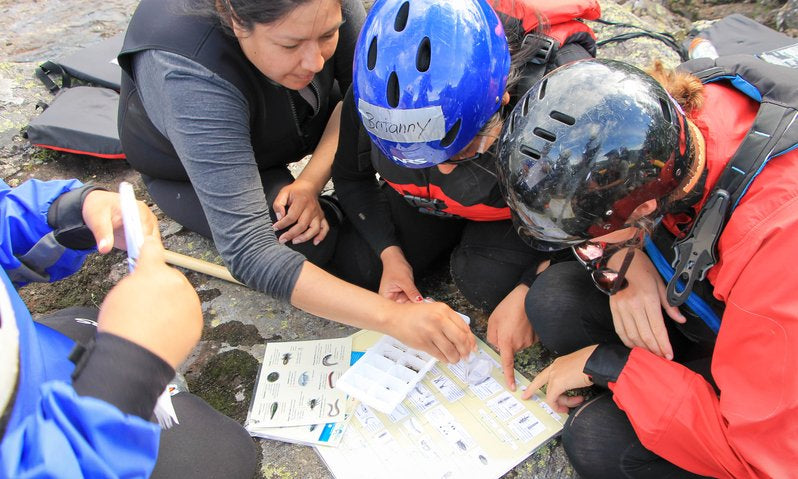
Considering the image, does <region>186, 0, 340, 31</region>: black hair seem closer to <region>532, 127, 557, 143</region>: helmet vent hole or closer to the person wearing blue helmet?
the person wearing blue helmet

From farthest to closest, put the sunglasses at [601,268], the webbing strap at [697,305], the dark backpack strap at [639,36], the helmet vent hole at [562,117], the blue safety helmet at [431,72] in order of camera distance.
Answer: the dark backpack strap at [639,36], the sunglasses at [601,268], the webbing strap at [697,305], the blue safety helmet at [431,72], the helmet vent hole at [562,117]

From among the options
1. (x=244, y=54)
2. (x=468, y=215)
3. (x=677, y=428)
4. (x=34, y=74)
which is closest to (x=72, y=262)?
(x=244, y=54)

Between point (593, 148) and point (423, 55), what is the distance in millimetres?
603

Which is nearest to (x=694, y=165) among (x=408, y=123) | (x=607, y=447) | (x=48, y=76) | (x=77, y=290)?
(x=408, y=123)

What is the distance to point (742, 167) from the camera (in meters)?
1.51

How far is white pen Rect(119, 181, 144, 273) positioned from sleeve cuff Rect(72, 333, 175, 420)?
0.22 m

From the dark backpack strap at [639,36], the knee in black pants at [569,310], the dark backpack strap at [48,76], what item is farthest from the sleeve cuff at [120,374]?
the dark backpack strap at [48,76]

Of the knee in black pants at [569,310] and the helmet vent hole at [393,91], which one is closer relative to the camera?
the helmet vent hole at [393,91]

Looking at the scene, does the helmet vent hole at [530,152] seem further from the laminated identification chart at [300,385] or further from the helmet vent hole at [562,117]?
the laminated identification chart at [300,385]

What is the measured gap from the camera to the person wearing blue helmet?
1.68m

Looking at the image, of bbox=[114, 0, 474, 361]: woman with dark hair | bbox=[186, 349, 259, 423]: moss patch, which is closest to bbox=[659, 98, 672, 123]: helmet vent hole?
bbox=[114, 0, 474, 361]: woman with dark hair

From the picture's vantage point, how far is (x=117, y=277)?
297 centimetres

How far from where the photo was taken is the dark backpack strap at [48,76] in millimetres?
4000

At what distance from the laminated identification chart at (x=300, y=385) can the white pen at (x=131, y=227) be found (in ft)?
3.22
